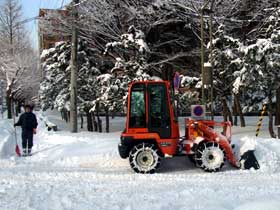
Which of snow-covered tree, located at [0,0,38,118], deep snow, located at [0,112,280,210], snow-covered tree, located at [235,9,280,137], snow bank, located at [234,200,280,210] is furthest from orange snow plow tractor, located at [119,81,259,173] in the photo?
snow-covered tree, located at [0,0,38,118]

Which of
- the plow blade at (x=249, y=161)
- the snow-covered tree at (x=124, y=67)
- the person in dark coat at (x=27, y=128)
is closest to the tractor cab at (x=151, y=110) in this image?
the plow blade at (x=249, y=161)

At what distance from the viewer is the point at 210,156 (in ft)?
37.9

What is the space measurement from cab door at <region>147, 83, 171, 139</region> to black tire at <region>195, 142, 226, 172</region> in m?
0.86

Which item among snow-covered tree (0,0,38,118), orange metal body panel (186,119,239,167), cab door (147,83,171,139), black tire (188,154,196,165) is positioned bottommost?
black tire (188,154,196,165)

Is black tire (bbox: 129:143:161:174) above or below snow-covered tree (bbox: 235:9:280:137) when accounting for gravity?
below

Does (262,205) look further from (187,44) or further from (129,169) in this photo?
(187,44)

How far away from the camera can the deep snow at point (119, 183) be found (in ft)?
24.7

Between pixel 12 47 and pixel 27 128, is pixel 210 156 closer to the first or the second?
pixel 27 128

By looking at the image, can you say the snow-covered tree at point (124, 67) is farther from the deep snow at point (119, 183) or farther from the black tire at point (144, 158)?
the black tire at point (144, 158)

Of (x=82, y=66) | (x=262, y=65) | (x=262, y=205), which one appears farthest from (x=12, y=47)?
(x=262, y=205)

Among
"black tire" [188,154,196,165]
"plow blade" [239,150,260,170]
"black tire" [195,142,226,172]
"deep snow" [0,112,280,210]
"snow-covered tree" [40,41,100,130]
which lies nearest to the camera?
"deep snow" [0,112,280,210]

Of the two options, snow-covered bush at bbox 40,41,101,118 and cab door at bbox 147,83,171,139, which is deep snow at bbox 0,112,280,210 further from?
snow-covered bush at bbox 40,41,101,118

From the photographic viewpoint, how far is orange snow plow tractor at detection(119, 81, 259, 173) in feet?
37.7

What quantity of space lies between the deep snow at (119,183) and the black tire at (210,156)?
220 millimetres
